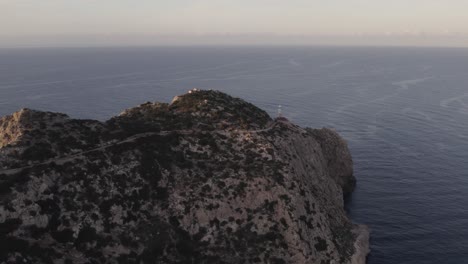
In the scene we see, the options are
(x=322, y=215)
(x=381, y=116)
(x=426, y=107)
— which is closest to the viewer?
(x=322, y=215)

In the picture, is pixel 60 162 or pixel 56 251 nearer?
pixel 56 251

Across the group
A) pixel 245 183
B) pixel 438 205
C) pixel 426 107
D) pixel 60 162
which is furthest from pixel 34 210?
pixel 426 107

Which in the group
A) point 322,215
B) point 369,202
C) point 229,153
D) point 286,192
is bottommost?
point 369,202

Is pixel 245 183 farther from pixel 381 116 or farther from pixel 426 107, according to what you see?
pixel 426 107

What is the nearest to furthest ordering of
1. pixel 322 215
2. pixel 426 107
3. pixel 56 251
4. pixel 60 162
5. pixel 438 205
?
1. pixel 56 251
2. pixel 60 162
3. pixel 322 215
4. pixel 438 205
5. pixel 426 107

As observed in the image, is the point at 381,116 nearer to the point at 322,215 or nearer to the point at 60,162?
the point at 322,215

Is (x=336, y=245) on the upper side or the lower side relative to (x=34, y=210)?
lower
